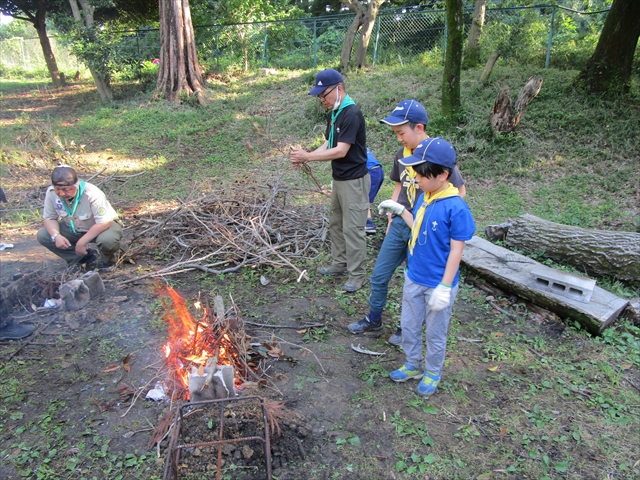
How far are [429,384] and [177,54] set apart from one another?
13.3 metres

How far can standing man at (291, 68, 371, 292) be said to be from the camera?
13.3ft

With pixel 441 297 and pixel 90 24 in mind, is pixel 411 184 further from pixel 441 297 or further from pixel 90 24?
pixel 90 24

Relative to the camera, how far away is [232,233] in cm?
555

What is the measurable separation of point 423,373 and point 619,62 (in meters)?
9.46

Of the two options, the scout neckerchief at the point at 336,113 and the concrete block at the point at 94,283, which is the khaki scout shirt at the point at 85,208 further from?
the scout neckerchief at the point at 336,113


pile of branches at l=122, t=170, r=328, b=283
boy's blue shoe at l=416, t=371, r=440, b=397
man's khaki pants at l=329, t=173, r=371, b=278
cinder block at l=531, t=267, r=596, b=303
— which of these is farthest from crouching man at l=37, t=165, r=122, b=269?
cinder block at l=531, t=267, r=596, b=303

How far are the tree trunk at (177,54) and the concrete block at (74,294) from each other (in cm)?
1017

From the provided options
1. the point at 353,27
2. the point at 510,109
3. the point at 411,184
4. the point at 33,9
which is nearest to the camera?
the point at 411,184

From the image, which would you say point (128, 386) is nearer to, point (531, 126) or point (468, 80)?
point (531, 126)

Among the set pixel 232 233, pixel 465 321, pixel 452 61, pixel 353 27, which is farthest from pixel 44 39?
pixel 465 321

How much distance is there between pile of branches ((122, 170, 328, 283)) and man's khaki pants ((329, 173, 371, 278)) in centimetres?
70

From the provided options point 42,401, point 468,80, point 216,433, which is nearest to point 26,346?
point 42,401

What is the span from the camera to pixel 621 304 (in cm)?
405

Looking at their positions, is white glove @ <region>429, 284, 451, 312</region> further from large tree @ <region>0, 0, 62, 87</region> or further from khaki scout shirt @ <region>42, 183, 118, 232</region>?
large tree @ <region>0, 0, 62, 87</region>
